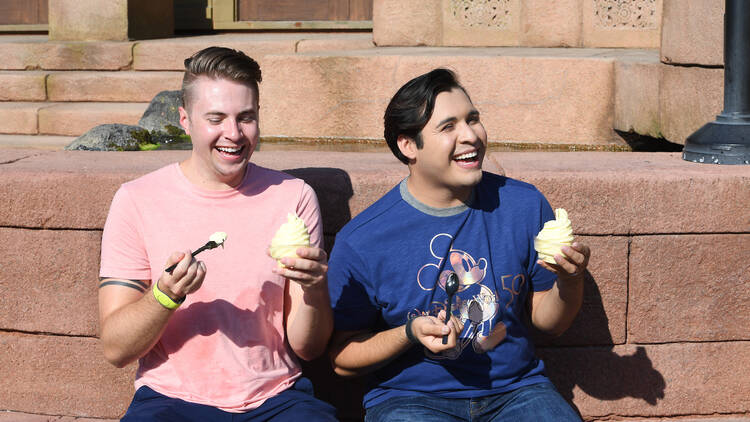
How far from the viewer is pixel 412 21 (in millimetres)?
7254

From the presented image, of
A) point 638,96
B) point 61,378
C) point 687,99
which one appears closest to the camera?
point 61,378

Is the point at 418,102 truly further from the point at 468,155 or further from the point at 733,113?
the point at 733,113

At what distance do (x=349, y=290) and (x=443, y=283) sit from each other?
0.31 meters

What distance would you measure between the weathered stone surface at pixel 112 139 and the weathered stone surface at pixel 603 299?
3.16 m

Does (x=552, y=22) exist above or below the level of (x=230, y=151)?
above

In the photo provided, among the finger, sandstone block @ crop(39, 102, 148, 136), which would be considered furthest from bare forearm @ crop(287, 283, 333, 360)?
sandstone block @ crop(39, 102, 148, 136)

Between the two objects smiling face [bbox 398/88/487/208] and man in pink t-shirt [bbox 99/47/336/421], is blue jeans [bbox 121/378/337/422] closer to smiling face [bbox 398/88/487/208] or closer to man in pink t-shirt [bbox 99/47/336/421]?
man in pink t-shirt [bbox 99/47/336/421]

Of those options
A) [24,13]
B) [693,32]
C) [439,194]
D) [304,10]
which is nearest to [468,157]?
[439,194]

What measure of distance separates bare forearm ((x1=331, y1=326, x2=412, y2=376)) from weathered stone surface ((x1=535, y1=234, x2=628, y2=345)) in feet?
2.93

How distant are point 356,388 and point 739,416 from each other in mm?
1532

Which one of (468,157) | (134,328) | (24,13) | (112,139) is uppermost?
(24,13)

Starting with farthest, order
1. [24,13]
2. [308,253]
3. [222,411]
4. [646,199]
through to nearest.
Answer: [24,13] → [646,199] → [222,411] → [308,253]

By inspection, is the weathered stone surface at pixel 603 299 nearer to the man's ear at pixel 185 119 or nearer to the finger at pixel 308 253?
the finger at pixel 308 253

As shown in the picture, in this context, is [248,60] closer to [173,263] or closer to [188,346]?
[173,263]
